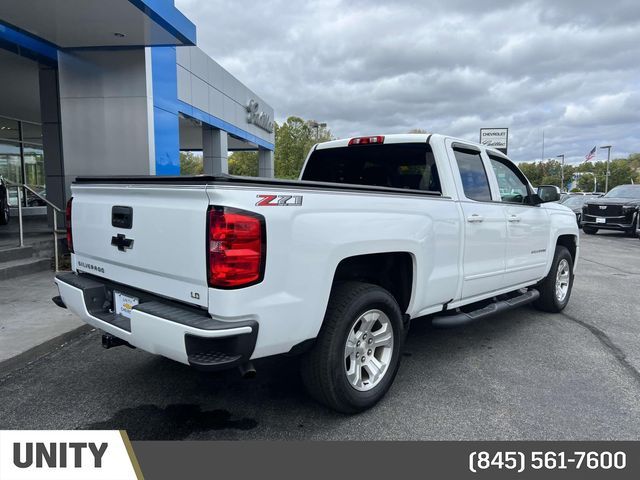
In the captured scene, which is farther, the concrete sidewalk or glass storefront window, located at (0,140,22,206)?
A: glass storefront window, located at (0,140,22,206)

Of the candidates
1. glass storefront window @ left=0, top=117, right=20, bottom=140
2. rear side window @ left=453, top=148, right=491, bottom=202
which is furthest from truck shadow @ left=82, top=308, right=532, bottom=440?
glass storefront window @ left=0, top=117, right=20, bottom=140

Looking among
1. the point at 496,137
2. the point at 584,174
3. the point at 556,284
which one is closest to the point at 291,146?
the point at 496,137

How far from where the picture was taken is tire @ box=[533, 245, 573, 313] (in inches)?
234

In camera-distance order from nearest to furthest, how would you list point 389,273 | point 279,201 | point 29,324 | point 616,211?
point 279,201 < point 389,273 < point 29,324 < point 616,211

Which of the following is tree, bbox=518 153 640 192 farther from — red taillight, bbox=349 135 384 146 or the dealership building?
red taillight, bbox=349 135 384 146

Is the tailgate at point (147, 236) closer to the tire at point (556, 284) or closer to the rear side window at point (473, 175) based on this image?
the rear side window at point (473, 175)

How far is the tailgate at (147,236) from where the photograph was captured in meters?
2.63

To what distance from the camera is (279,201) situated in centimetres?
266

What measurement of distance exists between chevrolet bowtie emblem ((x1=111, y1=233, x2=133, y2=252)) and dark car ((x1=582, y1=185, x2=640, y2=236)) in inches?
728

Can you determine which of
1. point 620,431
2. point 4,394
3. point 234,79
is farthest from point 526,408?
point 234,79

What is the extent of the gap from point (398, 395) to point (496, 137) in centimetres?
1388

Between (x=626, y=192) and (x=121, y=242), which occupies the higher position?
(x=626, y=192)

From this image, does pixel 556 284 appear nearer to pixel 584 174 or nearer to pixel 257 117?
pixel 257 117

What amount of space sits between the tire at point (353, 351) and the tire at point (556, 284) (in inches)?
127
